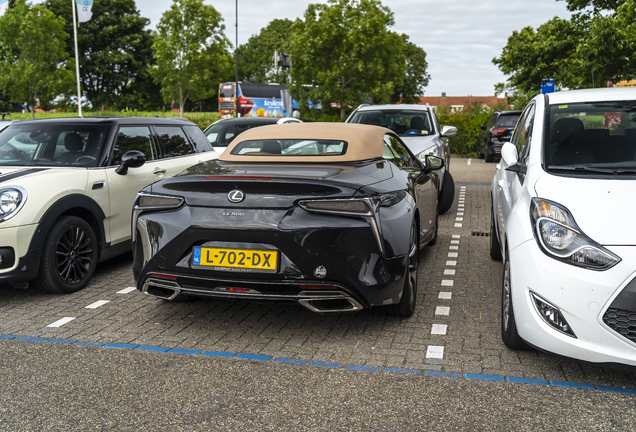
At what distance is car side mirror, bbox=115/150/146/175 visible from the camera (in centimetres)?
589

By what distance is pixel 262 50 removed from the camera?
72.2m

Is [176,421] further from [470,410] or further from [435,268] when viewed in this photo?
[435,268]

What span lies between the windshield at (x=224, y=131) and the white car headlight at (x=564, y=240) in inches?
359

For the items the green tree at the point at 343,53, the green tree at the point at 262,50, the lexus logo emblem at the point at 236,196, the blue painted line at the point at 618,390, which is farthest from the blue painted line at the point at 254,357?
the green tree at the point at 262,50

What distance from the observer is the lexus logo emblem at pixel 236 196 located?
385cm

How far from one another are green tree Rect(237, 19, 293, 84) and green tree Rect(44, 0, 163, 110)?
1413 cm

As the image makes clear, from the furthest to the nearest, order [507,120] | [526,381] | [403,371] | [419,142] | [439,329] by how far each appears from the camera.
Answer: [507,120], [419,142], [439,329], [403,371], [526,381]

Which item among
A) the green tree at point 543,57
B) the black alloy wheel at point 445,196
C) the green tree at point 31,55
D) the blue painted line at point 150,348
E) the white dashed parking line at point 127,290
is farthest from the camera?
the green tree at point 31,55

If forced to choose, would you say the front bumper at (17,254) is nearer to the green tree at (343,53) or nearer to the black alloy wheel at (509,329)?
the black alloy wheel at (509,329)

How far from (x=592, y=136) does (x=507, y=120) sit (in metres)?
16.2

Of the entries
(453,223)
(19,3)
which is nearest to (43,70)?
(19,3)

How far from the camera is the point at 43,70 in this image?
3341 cm

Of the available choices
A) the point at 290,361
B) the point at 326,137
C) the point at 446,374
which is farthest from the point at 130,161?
the point at 446,374

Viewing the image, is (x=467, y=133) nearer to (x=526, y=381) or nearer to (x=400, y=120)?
(x=400, y=120)
